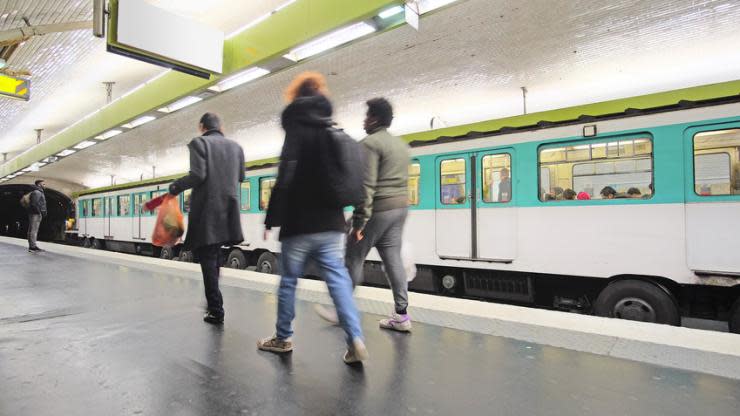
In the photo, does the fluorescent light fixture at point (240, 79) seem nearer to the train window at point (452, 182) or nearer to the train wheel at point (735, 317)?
the train window at point (452, 182)

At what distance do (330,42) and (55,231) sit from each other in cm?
3301

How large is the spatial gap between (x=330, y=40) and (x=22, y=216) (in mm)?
36752

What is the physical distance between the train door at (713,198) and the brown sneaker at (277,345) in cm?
436

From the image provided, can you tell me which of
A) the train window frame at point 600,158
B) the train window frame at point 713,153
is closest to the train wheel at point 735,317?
the train window frame at point 713,153

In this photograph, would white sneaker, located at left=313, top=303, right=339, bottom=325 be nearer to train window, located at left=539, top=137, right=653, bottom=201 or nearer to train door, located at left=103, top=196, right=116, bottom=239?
train window, located at left=539, top=137, right=653, bottom=201

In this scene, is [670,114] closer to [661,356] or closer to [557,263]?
[557,263]

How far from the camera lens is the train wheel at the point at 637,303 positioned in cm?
460

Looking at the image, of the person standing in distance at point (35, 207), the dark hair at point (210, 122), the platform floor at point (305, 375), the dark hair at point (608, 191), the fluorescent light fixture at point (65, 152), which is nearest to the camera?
the platform floor at point (305, 375)

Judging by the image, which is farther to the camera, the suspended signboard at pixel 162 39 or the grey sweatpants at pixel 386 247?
the suspended signboard at pixel 162 39

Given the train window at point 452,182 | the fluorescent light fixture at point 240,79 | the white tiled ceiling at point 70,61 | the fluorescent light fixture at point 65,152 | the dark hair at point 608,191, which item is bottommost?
the dark hair at point 608,191

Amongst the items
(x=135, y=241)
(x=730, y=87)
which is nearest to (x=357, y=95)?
(x=730, y=87)

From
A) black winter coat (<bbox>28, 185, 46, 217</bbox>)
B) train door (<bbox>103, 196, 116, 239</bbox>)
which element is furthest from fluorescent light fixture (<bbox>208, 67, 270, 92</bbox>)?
train door (<bbox>103, 196, 116, 239</bbox>)

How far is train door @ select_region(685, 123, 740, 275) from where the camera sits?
14.2 ft

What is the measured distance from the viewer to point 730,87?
14.4 feet
